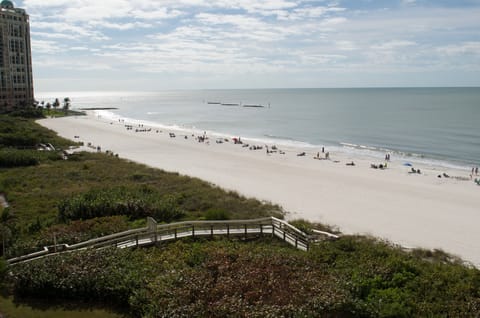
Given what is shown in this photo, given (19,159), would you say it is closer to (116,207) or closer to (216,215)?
(116,207)

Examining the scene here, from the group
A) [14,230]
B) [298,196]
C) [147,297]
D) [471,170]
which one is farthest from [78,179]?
[471,170]

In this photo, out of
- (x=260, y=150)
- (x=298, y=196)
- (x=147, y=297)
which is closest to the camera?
(x=147, y=297)

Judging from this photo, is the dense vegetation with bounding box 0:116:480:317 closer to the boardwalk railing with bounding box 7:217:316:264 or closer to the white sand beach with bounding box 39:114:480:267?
the boardwalk railing with bounding box 7:217:316:264

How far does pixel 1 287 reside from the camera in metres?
14.1

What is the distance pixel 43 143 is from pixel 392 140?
53059 mm

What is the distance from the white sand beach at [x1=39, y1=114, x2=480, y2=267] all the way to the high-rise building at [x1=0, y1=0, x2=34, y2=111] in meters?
63.6

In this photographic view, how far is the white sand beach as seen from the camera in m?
24.3

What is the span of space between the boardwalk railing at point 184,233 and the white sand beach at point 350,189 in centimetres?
559

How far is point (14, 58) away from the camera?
112125 millimetres

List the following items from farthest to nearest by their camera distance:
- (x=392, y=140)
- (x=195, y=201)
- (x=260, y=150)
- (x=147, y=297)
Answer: (x=392, y=140)
(x=260, y=150)
(x=195, y=201)
(x=147, y=297)

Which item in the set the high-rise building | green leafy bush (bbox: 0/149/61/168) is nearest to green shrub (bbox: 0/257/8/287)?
green leafy bush (bbox: 0/149/61/168)

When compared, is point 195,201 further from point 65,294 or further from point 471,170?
point 471,170

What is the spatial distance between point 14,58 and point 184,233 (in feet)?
374

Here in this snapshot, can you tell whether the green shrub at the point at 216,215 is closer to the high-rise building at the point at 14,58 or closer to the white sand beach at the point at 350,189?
the white sand beach at the point at 350,189
